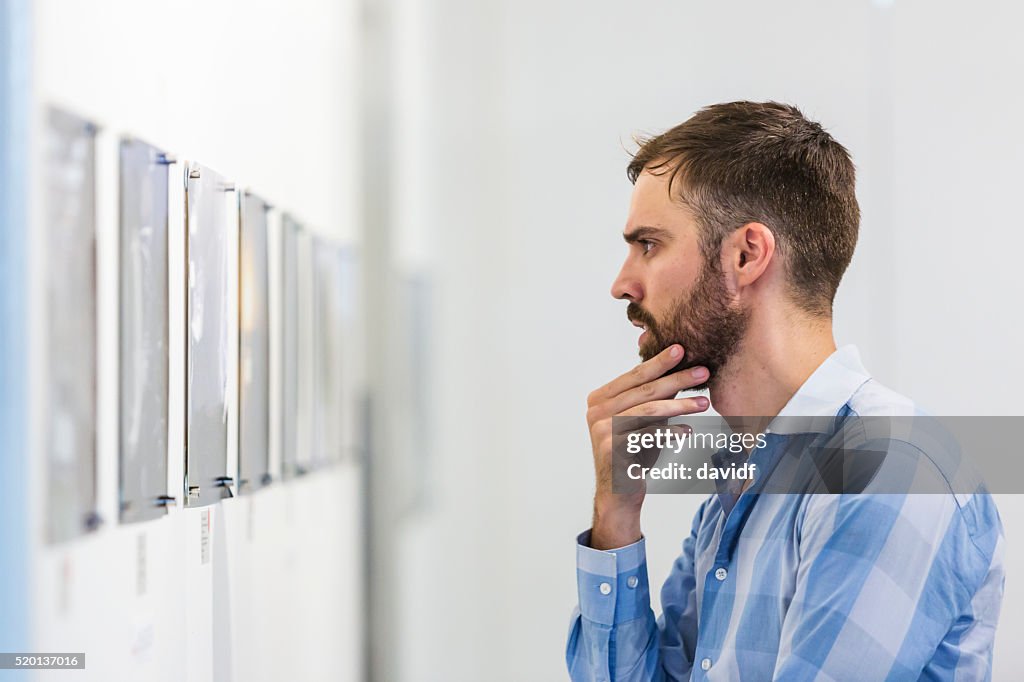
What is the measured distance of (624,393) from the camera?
111 centimetres

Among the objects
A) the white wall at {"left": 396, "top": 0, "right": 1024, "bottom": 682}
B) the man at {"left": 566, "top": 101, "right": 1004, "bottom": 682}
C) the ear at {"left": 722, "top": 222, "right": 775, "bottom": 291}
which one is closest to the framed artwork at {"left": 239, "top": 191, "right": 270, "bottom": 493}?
the white wall at {"left": 396, "top": 0, "right": 1024, "bottom": 682}

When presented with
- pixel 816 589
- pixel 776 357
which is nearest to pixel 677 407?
pixel 776 357

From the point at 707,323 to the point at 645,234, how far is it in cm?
15

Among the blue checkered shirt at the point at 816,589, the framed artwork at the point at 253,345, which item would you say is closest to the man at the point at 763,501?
the blue checkered shirt at the point at 816,589

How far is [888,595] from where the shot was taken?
91 cm

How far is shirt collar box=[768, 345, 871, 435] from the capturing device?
3.34 feet

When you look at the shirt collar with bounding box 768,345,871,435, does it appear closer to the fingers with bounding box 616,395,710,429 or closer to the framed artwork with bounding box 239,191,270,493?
the fingers with bounding box 616,395,710,429

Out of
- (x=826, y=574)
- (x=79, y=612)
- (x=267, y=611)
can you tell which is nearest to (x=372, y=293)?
(x=267, y=611)

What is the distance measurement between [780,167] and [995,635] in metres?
0.62

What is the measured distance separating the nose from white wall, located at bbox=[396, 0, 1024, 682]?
2 centimetres

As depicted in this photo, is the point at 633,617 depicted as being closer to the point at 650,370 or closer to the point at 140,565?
the point at 650,370

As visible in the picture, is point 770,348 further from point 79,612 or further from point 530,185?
point 79,612

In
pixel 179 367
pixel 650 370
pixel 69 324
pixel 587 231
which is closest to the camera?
pixel 69 324

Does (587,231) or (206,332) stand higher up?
(587,231)
